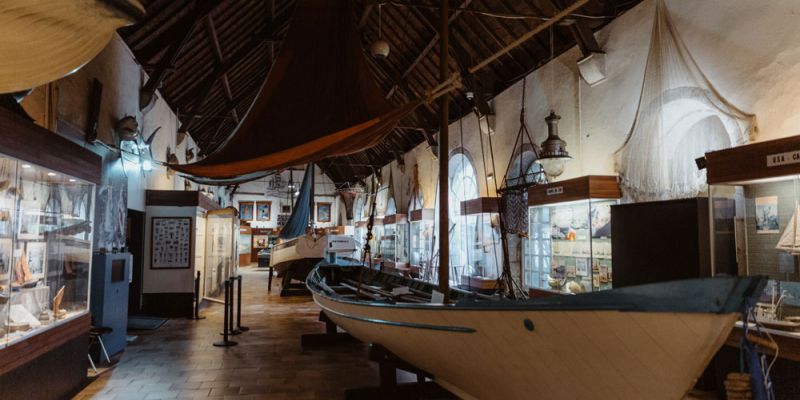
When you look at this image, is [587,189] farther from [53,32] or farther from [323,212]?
[323,212]

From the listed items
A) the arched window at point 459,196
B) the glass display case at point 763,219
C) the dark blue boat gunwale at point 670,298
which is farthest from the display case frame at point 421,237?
the dark blue boat gunwale at point 670,298

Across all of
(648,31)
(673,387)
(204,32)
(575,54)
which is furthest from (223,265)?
(673,387)

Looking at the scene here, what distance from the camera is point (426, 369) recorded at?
3.68 m

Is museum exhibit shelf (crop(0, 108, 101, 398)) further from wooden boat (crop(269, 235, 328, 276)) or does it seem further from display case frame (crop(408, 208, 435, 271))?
display case frame (crop(408, 208, 435, 271))

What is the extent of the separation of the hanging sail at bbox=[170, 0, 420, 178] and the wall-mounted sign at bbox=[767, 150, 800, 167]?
2673mm

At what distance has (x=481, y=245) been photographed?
9484 mm

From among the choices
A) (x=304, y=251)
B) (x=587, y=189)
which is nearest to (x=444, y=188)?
(x=587, y=189)

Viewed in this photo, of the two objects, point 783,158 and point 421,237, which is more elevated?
point 783,158

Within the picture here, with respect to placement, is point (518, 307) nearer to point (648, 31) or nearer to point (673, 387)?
point (673, 387)

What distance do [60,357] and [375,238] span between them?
1488 cm

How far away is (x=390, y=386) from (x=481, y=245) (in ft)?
19.4

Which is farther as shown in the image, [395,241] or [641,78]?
[395,241]

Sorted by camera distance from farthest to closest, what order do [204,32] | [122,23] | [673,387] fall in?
[204,32] < [673,387] < [122,23]

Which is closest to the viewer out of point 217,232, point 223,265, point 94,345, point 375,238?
point 94,345
